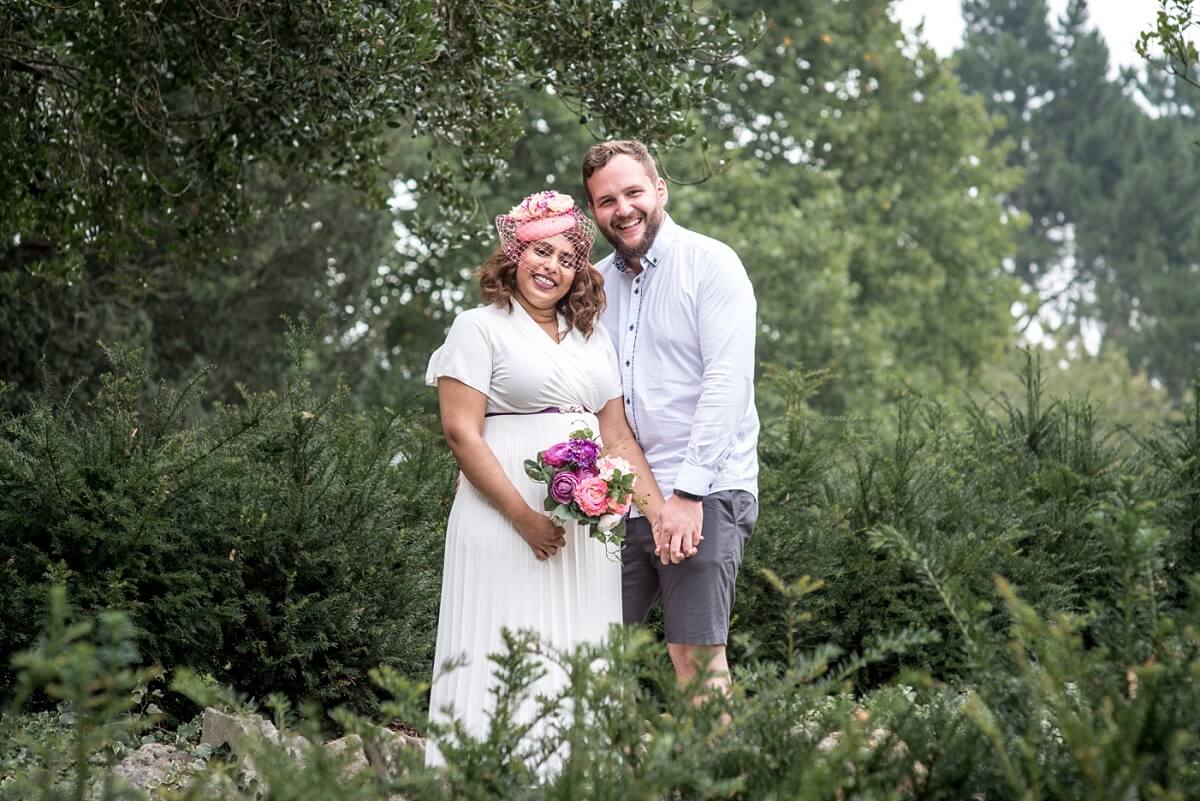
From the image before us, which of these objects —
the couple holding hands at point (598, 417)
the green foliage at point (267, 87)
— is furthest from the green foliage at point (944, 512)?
the green foliage at point (267, 87)

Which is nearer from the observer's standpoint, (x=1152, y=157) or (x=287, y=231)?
(x=287, y=231)

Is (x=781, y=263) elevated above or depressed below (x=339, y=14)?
above

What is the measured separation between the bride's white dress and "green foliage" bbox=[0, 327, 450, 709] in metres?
1.55

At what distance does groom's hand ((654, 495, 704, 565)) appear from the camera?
4.39 metres

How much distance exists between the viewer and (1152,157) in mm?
56125

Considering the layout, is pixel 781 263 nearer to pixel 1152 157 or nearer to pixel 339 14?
pixel 339 14

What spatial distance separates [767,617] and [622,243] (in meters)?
2.79

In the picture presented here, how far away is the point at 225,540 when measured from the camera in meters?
5.80

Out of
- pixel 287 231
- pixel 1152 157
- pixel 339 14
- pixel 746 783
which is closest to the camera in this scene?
pixel 746 783

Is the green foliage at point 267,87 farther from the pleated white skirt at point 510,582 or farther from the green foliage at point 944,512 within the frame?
the pleated white skirt at point 510,582

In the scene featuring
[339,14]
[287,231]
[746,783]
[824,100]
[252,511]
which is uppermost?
[824,100]

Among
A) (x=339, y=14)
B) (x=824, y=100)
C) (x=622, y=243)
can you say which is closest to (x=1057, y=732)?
(x=622, y=243)

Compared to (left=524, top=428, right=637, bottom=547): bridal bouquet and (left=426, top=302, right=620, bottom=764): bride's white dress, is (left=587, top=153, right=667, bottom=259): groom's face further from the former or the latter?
(left=524, top=428, right=637, bottom=547): bridal bouquet

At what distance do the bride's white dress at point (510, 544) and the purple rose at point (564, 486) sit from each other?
252 millimetres
